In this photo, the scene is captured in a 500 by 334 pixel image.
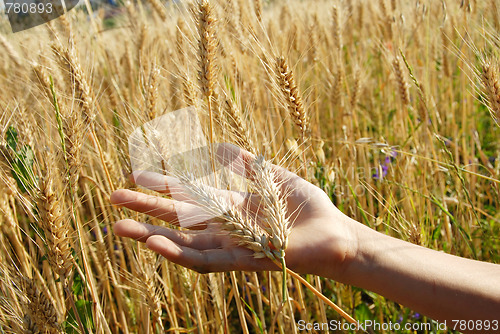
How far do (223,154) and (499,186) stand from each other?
1266 mm

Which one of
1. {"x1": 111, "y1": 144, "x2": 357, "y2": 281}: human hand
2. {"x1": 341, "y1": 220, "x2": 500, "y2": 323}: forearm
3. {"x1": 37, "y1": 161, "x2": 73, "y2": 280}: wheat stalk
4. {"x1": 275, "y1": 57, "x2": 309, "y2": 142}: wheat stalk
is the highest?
{"x1": 275, "y1": 57, "x2": 309, "y2": 142}: wheat stalk

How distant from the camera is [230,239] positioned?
119 centimetres

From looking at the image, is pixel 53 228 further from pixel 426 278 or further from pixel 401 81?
pixel 401 81

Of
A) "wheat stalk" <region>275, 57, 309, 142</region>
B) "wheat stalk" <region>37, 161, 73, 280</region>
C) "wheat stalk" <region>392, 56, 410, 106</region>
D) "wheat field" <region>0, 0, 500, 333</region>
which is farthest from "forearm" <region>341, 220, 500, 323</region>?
"wheat stalk" <region>392, 56, 410, 106</region>

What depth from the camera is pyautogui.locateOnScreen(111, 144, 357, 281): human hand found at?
1.10 m

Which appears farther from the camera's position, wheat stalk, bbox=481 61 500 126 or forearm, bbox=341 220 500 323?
wheat stalk, bbox=481 61 500 126

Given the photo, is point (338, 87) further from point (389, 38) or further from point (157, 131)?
point (157, 131)

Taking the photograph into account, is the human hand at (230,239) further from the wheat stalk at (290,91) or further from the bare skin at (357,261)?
the wheat stalk at (290,91)

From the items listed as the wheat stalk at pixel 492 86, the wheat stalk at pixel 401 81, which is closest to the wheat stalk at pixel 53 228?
the wheat stalk at pixel 492 86

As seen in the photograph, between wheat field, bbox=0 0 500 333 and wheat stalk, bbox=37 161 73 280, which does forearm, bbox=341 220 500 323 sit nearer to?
wheat field, bbox=0 0 500 333

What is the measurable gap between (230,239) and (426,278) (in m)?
0.55

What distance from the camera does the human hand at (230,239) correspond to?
110 centimetres

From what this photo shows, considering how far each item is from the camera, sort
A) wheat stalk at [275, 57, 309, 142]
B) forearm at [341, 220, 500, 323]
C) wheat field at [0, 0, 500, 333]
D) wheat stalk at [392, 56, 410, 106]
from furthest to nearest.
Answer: wheat stalk at [392, 56, 410, 106] → wheat stalk at [275, 57, 309, 142] → wheat field at [0, 0, 500, 333] → forearm at [341, 220, 500, 323]

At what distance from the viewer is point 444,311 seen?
1047 millimetres
